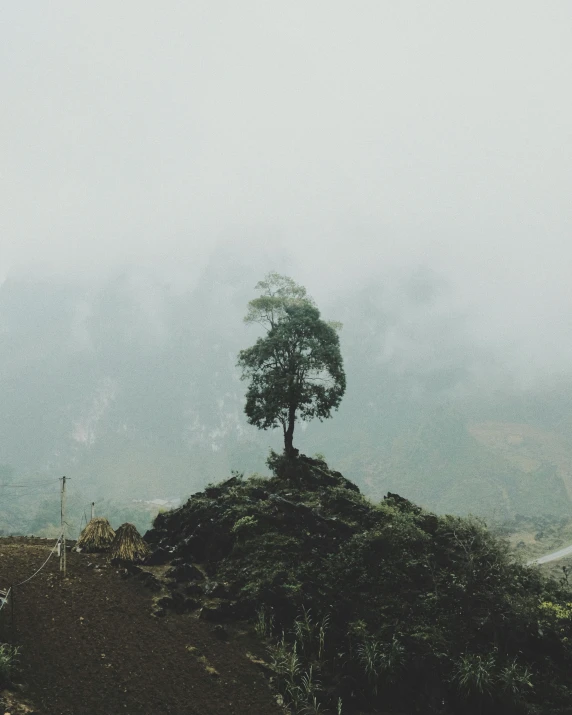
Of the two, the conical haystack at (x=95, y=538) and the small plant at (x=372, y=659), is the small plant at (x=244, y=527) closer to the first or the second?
the conical haystack at (x=95, y=538)

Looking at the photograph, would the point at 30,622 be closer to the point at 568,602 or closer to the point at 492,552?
the point at 492,552

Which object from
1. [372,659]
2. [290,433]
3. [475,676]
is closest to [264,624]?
[372,659]

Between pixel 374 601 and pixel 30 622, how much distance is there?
1012 centimetres

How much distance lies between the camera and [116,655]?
1209 centimetres

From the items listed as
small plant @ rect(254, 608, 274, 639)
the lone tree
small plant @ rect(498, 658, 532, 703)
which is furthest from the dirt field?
the lone tree

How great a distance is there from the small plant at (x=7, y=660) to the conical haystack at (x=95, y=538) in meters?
6.70

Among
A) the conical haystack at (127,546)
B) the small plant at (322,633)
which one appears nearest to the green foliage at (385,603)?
the small plant at (322,633)

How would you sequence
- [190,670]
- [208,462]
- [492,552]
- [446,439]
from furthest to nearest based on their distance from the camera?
[208,462]
[446,439]
[492,552]
[190,670]

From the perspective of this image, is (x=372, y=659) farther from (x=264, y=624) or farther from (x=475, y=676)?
(x=264, y=624)

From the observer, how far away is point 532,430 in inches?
7357

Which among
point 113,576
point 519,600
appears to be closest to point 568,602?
point 519,600

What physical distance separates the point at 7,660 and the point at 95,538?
790 cm

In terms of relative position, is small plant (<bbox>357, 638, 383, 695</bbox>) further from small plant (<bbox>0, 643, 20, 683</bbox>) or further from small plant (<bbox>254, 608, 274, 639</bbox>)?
small plant (<bbox>0, 643, 20, 683</bbox>)

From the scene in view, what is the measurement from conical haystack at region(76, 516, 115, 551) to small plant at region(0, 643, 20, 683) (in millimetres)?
6696
